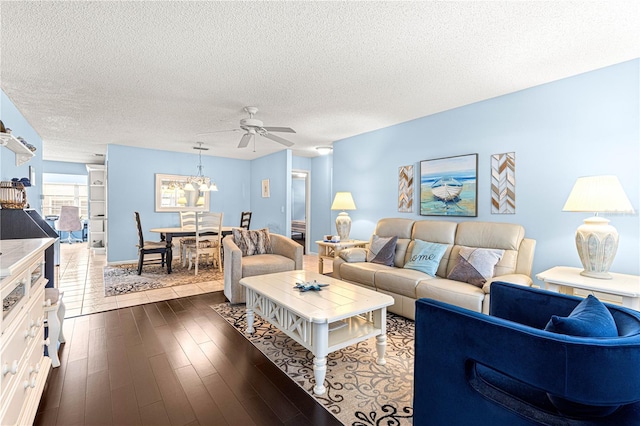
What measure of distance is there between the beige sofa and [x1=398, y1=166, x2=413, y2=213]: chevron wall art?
0.38 metres

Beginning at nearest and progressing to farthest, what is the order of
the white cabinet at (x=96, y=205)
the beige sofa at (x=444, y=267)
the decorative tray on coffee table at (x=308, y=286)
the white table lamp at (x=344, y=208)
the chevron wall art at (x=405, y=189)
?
1. the decorative tray on coffee table at (x=308, y=286)
2. the beige sofa at (x=444, y=267)
3. the chevron wall art at (x=405, y=189)
4. the white table lamp at (x=344, y=208)
5. the white cabinet at (x=96, y=205)

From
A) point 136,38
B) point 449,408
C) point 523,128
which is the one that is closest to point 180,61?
point 136,38

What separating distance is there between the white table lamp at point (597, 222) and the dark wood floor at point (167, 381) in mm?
2303

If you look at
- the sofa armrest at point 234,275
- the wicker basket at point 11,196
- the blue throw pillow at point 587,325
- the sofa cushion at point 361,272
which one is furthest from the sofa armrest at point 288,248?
the blue throw pillow at point 587,325

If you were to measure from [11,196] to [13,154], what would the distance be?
159 centimetres

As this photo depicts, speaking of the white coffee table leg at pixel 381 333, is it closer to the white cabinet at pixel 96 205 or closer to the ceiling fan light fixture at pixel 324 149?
the ceiling fan light fixture at pixel 324 149

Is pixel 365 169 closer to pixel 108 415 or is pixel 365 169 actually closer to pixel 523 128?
pixel 523 128

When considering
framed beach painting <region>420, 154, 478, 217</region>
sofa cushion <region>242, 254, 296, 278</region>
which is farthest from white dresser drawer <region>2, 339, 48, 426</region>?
framed beach painting <region>420, 154, 478, 217</region>

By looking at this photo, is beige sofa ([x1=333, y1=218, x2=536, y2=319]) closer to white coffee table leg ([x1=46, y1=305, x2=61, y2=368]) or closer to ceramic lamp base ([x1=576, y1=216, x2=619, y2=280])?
ceramic lamp base ([x1=576, y1=216, x2=619, y2=280])

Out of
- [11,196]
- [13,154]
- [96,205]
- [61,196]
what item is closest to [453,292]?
[11,196]

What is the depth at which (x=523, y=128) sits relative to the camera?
3.15 metres

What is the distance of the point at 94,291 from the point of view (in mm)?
4090

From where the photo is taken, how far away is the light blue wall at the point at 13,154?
10.0ft

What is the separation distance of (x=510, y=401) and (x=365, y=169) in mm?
4116
